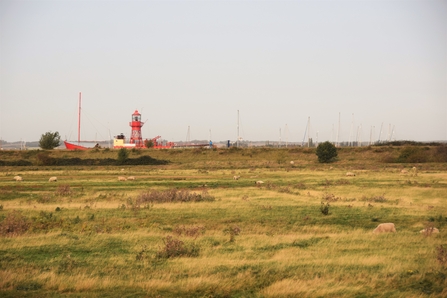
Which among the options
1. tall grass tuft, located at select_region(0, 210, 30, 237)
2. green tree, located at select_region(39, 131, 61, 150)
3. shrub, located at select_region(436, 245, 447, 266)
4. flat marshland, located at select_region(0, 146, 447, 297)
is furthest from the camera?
green tree, located at select_region(39, 131, 61, 150)

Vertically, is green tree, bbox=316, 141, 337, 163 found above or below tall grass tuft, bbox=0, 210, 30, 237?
above

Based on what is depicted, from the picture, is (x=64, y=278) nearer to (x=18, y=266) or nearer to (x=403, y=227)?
(x=18, y=266)

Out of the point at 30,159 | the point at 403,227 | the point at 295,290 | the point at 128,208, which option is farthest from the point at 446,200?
the point at 30,159

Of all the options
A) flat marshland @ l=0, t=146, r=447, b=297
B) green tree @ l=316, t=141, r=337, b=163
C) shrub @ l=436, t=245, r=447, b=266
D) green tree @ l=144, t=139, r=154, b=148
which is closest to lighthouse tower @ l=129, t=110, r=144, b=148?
green tree @ l=144, t=139, r=154, b=148

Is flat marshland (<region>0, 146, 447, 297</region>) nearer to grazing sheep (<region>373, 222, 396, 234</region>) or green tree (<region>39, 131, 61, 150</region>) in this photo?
grazing sheep (<region>373, 222, 396, 234</region>)

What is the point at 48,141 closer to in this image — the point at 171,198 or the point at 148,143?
the point at 148,143

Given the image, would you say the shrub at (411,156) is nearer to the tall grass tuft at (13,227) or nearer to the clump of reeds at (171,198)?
the clump of reeds at (171,198)

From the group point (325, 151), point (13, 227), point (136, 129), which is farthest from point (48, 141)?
point (13, 227)

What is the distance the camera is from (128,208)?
27.0 m

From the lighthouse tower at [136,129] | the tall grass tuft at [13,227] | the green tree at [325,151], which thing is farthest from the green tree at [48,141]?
the tall grass tuft at [13,227]

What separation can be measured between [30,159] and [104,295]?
8962cm

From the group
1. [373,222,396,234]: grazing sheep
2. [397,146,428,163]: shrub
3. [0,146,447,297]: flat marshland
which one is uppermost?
[397,146,428,163]: shrub

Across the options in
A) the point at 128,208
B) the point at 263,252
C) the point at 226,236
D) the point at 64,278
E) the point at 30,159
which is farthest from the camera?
the point at 30,159

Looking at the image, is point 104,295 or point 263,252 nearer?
point 104,295
